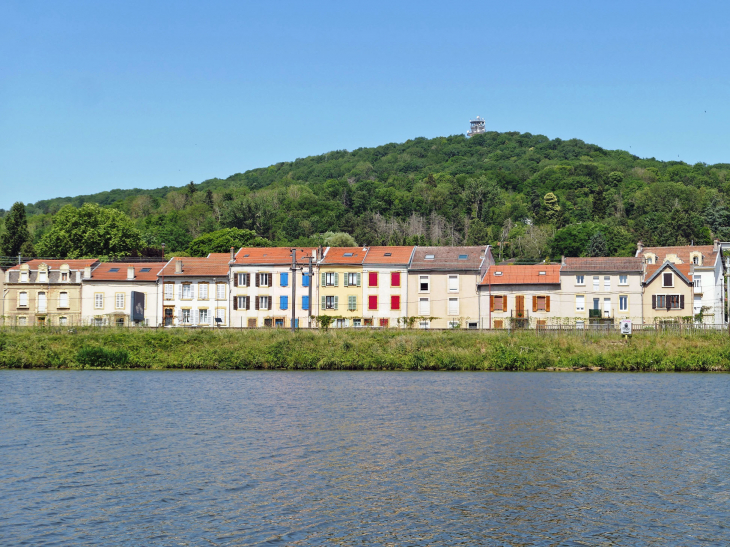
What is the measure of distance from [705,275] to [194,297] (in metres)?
51.8

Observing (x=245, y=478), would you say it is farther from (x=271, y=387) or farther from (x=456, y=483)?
(x=271, y=387)

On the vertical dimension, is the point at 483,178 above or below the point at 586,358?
above

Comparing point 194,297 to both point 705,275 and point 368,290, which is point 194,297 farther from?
point 705,275

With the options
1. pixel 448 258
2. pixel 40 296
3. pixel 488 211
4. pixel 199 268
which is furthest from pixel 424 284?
pixel 488 211

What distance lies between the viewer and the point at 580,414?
35.2 meters

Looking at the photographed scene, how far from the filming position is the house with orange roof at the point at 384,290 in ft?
263

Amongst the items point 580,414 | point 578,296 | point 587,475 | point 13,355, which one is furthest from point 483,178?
point 587,475

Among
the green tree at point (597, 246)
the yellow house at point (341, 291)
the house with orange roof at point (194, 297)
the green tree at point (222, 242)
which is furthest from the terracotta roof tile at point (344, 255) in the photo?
the green tree at point (597, 246)

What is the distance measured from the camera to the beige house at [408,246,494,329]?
79.1 metres

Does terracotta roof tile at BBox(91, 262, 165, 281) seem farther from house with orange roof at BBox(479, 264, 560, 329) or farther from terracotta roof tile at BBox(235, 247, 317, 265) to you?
house with orange roof at BBox(479, 264, 560, 329)

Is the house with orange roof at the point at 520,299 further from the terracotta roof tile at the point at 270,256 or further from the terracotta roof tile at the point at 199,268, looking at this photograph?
the terracotta roof tile at the point at 199,268

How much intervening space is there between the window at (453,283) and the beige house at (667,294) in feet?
58.8

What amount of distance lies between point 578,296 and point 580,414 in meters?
45.1

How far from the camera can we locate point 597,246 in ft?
399
